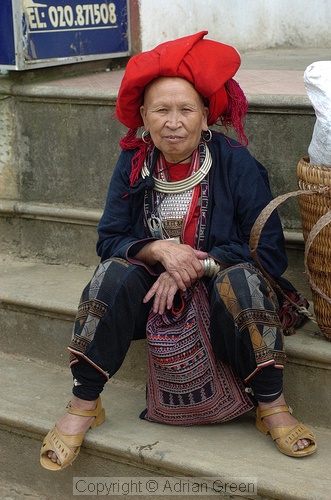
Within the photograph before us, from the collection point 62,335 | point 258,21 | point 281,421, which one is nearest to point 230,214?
point 281,421

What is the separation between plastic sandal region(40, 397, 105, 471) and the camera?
2838 mm

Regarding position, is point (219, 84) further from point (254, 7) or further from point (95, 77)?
point (254, 7)

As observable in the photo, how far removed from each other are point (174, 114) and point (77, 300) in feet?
3.17

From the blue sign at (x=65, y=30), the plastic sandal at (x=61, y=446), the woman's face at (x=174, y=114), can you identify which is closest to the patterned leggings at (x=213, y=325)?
the plastic sandal at (x=61, y=446)

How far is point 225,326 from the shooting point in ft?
8.98

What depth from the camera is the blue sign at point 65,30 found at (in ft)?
12.8

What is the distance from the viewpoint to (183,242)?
9.87ft

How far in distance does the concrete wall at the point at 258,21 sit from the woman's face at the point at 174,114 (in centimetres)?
214

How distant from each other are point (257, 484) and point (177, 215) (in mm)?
934


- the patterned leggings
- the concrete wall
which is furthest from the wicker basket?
the concrete wall

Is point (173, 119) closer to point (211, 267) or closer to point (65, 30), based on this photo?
point (211, 267)

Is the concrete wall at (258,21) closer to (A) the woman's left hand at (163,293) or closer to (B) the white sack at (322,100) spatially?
(B) the white sack at (322,100)

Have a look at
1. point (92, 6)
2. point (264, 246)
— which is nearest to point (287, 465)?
point (264, 246)

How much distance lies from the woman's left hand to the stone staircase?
45 centimetres
